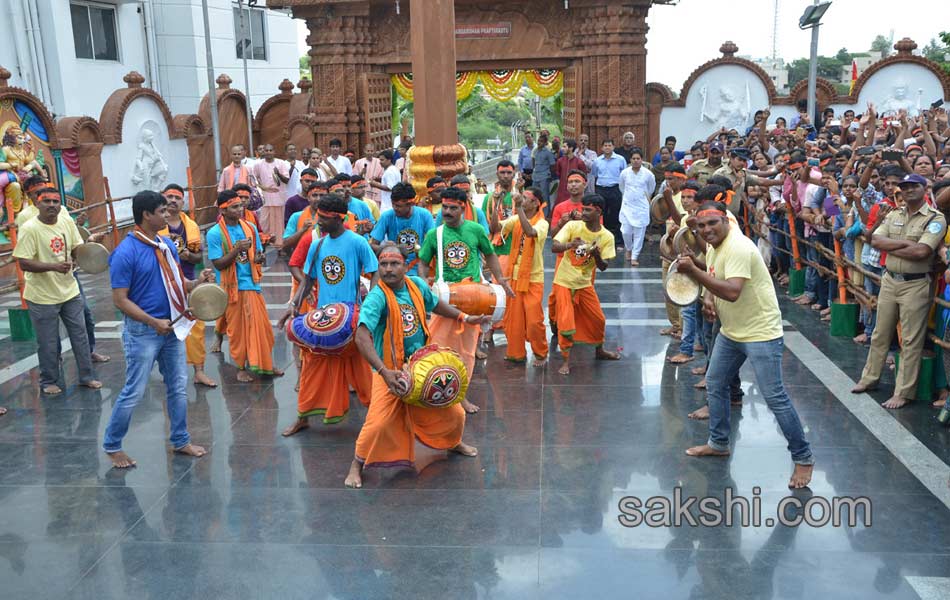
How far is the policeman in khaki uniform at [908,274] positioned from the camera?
267 inches

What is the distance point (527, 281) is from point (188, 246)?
2931mm

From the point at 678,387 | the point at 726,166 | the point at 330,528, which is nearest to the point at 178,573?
the point at 330,528

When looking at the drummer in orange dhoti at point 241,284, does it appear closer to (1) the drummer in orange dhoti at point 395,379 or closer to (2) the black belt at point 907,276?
(1) the drummer in orange dhoti at point 395,379

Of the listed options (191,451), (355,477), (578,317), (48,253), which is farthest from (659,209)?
(48,253)

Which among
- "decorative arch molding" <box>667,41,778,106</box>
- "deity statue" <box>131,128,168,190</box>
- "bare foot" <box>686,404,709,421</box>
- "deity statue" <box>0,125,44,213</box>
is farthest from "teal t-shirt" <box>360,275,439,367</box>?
"decorative arch molding" <box>667,41,778,106</box>

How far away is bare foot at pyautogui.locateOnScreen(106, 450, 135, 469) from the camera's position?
6.16 m

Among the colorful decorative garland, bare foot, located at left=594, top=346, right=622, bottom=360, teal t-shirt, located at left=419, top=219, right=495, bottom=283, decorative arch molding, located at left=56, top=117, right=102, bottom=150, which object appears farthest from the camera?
the colorful decorative garland

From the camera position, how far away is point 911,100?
56.9 ft

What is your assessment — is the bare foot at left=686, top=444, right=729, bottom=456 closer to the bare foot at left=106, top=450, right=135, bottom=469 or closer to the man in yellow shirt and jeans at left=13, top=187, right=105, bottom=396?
the bare foot at left=106, top=450, right=135, bottom=469

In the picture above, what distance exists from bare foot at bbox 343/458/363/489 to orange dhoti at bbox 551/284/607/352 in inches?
111

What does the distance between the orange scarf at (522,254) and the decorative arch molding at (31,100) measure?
8.39 metres

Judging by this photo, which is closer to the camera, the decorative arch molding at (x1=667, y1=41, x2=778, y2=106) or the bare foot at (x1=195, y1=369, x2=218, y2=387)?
the bare foot at (x1=195, y1=369, x2=218, y2=387)

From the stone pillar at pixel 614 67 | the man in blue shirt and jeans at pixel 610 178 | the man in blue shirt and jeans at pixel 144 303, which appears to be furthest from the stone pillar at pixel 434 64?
the stone pillar at pixel 614 67

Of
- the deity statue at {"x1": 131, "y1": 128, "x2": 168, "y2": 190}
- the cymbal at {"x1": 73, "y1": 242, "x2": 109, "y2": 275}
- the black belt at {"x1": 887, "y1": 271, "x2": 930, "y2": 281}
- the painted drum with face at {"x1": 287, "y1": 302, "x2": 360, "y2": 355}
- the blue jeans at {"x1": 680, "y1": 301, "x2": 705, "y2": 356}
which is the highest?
the deity statue at {"x1": 131, "y1": 128, "x2": 168, "y2": 190}
